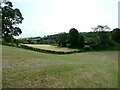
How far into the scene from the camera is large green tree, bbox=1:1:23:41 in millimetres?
59219

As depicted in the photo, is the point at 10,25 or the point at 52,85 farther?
the point at 10,25

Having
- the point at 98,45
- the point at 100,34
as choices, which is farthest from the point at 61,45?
the point at 100,34

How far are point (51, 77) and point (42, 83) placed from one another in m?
2.59

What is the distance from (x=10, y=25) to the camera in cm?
6006

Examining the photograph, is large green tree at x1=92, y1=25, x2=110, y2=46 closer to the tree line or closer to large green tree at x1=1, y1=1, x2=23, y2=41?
the tree line

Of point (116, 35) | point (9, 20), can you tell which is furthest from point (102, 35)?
point (9, 20)

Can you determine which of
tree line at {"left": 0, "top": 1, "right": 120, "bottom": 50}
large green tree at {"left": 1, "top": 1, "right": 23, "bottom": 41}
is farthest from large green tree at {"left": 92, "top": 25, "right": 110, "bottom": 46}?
large green tree at {"left": 1, "top": 1, "right": 23, "bottom": 41}

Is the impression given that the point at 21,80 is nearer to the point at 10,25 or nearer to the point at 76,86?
the point at 76,86

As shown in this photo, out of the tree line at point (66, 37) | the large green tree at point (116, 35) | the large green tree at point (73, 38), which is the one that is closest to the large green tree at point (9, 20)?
the tree line at point (66, 37)

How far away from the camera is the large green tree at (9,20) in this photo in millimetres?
59219

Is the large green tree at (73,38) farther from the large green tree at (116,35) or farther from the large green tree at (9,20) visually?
the large green tree at (9,20)

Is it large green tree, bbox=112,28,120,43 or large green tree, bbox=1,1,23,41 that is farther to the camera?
large green tree, bbox=112,28,120,43

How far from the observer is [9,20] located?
58.5m

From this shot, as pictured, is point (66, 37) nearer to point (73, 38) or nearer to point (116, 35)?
point (73, 38)
